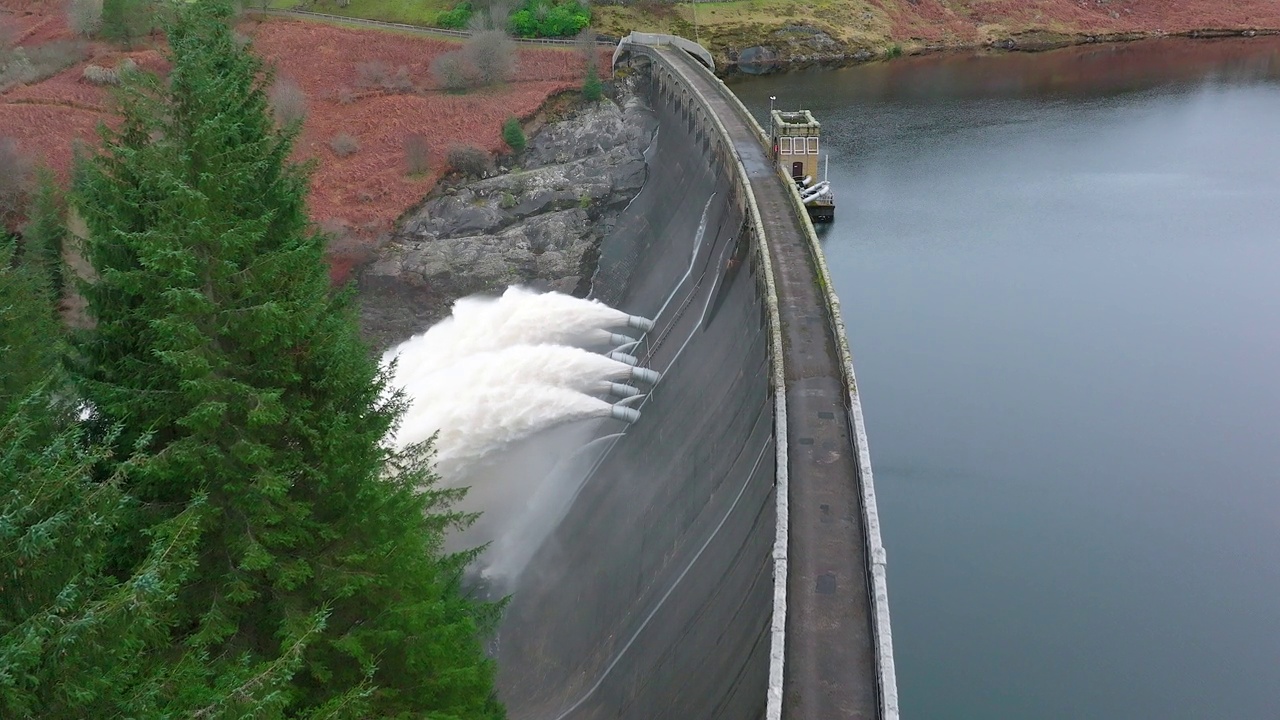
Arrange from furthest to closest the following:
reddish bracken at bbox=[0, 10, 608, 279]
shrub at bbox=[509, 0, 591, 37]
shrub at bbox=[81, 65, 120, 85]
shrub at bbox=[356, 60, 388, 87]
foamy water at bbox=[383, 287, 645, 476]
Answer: shrub at bbox=[509, 0, 591, 37], shrub at bbox=[356, 60, 388, 87], shrub at bbox=[81, 65, 120, 85], reddish bracken at bbox=[0, 10, 608, 279], foamy water at bbox=[383, 287, 645, 476]

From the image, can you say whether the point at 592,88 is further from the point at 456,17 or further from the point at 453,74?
the point at 456,17

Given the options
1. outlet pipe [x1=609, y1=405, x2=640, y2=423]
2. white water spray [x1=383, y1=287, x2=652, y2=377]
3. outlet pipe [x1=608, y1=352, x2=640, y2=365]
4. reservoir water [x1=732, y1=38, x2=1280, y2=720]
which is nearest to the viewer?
reservoir water [x1=732, y1=38, x2=1280, y2=720]

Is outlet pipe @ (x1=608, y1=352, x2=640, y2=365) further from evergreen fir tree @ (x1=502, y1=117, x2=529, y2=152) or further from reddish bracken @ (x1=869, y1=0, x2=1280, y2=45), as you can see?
reddish bracken @ (x1=869, y1=0, x2=1280, y2=45)

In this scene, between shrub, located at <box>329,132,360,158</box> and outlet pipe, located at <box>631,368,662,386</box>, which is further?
shrub, located at <box>329,132,360,158</box>

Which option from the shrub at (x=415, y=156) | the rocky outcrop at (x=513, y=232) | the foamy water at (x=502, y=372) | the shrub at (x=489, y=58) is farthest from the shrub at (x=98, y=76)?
the foamy water at (x=502, y=372)

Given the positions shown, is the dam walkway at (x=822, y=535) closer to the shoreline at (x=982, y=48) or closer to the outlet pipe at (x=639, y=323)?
the outlet pipe at (x=639, y=323)

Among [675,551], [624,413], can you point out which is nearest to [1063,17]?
[624,413]

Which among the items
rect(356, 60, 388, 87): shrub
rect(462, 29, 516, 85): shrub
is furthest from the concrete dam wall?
rect(356, 60, 388, 87): shrub
